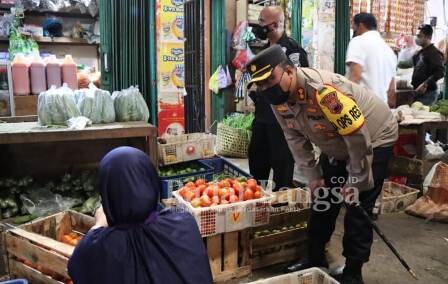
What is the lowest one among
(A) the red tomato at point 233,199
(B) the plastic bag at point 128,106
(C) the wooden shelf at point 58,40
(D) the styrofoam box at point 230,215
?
(D) the styrofoam box at point 230,215

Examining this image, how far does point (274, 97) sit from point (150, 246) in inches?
44.3

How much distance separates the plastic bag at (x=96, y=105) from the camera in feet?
11.2

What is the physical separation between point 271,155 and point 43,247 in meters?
1.89

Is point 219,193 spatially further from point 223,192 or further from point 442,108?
point 442,108

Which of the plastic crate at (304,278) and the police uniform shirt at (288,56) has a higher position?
the police uniform shirt at (288,56)

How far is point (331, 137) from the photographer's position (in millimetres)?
2420

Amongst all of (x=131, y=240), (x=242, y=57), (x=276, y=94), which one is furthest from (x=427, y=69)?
(x=131, y=240)

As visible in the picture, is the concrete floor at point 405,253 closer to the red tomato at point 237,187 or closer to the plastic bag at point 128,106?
the red tomato at point 237,187

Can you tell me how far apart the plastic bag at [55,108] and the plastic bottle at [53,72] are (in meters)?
1.08

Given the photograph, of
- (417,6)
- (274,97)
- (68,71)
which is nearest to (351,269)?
(274,97)

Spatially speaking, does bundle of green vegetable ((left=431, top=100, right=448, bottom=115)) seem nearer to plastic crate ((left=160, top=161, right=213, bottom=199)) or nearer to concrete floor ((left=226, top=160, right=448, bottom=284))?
concrete floor ((left=226, top=160, right=448, bottom=284))

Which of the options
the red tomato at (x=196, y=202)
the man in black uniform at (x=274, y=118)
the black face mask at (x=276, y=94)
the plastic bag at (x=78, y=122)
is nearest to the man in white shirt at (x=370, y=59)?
the man in black uniform at (x=274, y=118)

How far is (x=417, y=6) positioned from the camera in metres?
7.36

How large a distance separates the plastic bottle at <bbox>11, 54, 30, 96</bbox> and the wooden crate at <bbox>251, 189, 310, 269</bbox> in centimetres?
281
